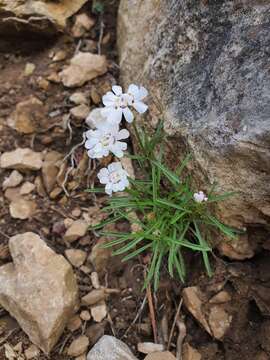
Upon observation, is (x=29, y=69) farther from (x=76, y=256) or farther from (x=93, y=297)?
(x=93, y=297)

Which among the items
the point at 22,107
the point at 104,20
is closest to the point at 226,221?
the point at 22,107

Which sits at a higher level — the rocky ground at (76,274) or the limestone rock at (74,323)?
the rocky ground at (76,274)

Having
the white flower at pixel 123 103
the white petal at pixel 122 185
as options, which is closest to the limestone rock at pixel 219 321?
the white petal at pixel 122 185

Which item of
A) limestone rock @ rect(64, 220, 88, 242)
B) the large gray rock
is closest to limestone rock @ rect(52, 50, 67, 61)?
the large gray rock

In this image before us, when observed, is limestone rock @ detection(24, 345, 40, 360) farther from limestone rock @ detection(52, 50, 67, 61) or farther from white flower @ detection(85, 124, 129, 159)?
limestone rock @ detection(52, 50, 67, 61)

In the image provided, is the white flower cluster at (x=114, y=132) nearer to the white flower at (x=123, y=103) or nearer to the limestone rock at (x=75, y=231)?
the white flower at (x=123, y=103)

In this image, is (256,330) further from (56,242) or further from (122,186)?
(56,242)

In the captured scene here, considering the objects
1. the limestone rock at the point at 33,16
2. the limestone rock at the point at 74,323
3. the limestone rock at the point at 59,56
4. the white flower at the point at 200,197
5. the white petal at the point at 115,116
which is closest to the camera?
the white petal at the point at 115,116
